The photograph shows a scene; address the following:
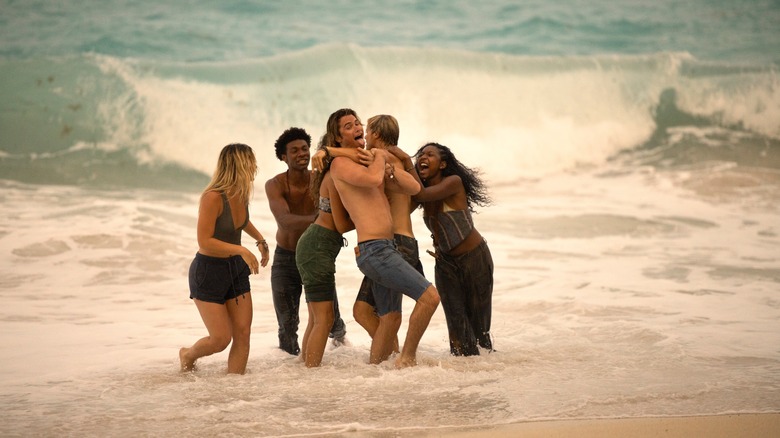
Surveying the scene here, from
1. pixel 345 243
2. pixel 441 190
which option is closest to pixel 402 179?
pixel 441 190

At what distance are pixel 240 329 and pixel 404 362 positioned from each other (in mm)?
1012

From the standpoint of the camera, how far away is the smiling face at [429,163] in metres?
6.31

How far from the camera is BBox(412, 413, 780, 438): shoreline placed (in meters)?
4.70

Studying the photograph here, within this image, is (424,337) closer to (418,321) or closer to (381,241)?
(418,321)

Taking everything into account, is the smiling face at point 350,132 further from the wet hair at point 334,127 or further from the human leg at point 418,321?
the human leg at point 418,321

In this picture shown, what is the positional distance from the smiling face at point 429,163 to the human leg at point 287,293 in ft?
3.53

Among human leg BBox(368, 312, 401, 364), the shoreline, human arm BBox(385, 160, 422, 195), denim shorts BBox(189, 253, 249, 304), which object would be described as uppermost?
human arm BBox(385, 160, 422, 195)

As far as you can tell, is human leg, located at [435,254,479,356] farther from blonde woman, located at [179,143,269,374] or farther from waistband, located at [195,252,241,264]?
waistband, located at [195,252,241,264]

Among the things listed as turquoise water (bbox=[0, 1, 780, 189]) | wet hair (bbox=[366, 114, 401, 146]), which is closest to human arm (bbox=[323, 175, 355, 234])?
wet hair (bbox=[366, 114, 401, 146])

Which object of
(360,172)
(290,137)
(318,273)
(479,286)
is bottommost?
(479,286)

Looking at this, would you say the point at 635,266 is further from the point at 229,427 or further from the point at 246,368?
the point at 229,427

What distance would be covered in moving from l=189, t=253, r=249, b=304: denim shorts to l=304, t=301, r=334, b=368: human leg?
57 centimetres

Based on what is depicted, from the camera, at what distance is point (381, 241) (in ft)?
19.4

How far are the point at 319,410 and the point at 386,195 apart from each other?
1566 millimetres
